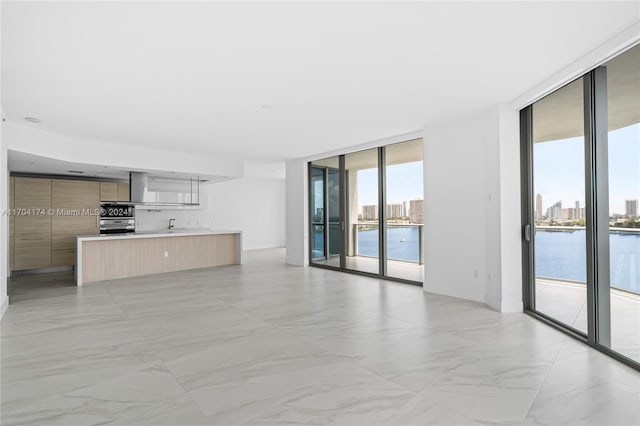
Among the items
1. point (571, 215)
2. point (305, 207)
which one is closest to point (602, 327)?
point (571, 215)

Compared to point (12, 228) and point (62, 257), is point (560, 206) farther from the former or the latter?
point (12, 228)

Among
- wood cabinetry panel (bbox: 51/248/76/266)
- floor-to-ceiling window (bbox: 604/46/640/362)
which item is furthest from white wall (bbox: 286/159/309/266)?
floor-to-ceiling window (bbox: 604/46/640/362)

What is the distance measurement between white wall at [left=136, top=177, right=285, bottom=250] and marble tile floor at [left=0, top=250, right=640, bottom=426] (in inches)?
215

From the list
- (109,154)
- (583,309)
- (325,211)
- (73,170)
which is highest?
(109,154)

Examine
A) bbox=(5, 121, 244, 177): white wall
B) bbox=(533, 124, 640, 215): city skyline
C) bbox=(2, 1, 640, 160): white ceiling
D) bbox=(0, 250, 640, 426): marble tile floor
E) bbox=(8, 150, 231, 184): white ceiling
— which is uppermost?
bbox=(2, 1, 640, 160): white ceiling

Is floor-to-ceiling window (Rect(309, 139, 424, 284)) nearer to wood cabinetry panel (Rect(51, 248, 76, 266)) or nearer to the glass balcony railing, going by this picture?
the glass balcony railing

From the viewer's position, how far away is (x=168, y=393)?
2.42 metres

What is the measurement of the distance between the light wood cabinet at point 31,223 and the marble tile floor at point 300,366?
3331 millimetres

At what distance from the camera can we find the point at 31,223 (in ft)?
24.8

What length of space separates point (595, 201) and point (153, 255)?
295 inches

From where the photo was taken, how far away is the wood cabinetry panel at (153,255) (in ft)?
22.0

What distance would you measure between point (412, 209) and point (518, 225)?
2134mm

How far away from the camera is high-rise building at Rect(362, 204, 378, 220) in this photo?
269 inches

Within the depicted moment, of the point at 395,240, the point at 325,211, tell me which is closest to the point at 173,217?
the point at 325,211
